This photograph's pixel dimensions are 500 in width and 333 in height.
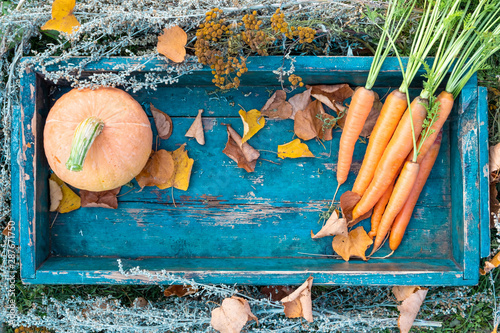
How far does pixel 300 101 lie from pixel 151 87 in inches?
23.7

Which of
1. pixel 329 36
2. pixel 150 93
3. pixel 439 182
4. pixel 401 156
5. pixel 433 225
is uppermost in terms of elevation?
pixel 329 36

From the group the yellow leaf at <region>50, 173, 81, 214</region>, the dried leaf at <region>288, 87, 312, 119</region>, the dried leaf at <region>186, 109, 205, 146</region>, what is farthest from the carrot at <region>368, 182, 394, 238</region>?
the yellow leaf at <region>50, 173, 81, 214</region>

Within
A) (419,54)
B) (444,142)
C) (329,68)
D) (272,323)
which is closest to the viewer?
(419,54)

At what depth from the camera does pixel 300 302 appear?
1.43 meters

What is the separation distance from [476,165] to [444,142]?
7.3 inches

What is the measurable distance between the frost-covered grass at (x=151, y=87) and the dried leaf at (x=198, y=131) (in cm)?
21

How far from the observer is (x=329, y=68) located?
53.1 inches

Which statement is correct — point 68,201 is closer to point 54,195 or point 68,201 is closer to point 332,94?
point 54,195

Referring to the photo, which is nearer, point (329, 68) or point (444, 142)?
point (329, 68)

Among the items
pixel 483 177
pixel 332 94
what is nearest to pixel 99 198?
pixel 332 94

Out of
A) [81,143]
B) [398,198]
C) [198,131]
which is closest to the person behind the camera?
[81,143]

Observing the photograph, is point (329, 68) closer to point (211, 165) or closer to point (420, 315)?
point (211, 165)

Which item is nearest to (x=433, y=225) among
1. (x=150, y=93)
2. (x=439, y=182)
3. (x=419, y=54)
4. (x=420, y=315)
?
(x=439, y=182)

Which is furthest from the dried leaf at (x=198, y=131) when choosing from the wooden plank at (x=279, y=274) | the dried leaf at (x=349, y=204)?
the dried leaf at (x=349, y=204)
